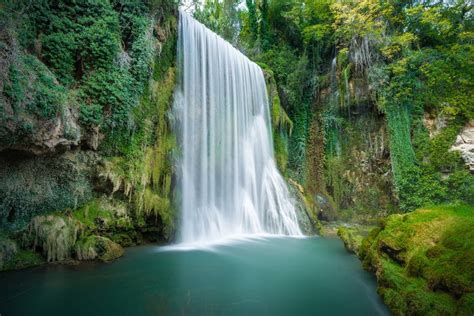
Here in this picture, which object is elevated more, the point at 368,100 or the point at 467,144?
the point at 368,100

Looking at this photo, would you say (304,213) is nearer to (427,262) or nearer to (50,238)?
(427,262)

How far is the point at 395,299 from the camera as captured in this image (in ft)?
12.2

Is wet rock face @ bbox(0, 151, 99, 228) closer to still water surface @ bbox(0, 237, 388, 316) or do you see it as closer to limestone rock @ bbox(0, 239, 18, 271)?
limestone rock @ bbox(0, 239, 18, 271)

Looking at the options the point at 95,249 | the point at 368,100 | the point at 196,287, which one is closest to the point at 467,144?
the point at 368,100

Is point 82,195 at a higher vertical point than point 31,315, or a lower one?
higher

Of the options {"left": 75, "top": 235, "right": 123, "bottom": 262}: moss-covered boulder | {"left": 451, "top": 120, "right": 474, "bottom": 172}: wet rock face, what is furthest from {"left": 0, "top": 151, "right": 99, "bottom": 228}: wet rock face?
{"left": 451, "top": 120, "right": 474, "bottom": 172}: wet rock face

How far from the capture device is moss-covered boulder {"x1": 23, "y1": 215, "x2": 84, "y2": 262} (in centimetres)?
565

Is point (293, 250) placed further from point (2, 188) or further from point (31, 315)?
point (2, 188)

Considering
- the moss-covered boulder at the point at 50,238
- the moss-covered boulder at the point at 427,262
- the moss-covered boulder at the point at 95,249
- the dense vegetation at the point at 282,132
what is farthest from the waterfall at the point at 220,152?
the moss-covered boulder at the point at 427,262

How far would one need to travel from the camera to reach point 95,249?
19.5ft

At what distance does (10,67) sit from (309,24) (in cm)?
1572

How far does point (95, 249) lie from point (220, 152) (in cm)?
601

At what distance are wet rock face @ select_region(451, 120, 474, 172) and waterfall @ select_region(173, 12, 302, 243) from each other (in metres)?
7.66

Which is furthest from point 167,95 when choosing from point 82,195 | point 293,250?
point 293,250
